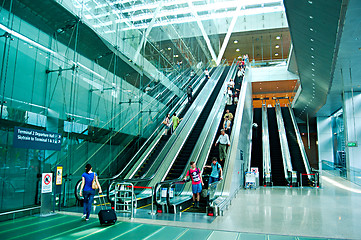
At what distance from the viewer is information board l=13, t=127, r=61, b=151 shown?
6557 millimetres

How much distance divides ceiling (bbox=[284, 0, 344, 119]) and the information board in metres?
8.17

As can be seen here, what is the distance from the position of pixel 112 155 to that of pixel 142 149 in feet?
5.03

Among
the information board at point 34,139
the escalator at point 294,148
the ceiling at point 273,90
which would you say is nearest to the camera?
the information board at point 34,139

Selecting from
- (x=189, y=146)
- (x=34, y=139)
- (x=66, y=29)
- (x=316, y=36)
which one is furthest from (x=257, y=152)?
(x=34, y=139)

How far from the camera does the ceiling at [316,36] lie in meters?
8.08

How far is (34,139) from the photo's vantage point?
6984 mm

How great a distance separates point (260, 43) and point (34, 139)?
3190 cm

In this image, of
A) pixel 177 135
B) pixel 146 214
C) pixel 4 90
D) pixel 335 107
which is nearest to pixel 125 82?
pixel 177 135

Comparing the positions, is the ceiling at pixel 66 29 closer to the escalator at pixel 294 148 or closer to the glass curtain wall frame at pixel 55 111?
the glass curtain wall frame at pixel 55 111

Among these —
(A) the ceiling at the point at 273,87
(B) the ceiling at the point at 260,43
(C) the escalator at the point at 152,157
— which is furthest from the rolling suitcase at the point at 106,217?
(B) the ceiling at the point at 260,43

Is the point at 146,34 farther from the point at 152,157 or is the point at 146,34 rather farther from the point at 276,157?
the point at 276,157

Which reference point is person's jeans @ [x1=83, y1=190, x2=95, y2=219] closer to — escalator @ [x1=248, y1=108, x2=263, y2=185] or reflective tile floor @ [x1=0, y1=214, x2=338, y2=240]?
reflective tile floor @ [x1=0, y1=214, x2=338, y2=240]

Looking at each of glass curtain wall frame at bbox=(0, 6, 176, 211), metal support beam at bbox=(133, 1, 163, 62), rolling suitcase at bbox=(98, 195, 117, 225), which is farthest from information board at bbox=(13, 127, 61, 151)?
metal support beam at bbox=(133, 1, 163, 62)

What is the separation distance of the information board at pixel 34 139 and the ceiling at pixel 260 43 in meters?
26.9
